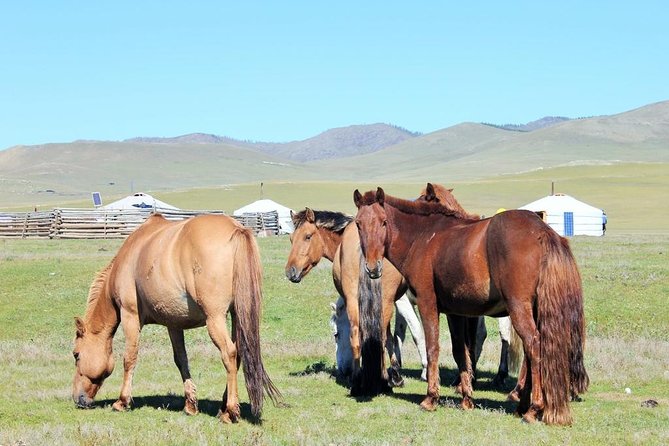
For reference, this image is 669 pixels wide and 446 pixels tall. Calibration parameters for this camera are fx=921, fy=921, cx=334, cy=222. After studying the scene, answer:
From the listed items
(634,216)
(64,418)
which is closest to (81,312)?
(64,418)

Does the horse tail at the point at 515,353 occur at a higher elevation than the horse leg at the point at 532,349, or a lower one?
lower

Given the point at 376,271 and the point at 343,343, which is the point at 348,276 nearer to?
the point at 343,343

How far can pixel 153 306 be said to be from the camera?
9.66m

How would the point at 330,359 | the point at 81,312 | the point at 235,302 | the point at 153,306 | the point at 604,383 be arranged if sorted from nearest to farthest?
the point at 235,302 < the point at 153,306 < the point at 604,383 < the point at 330,359 < the point at 81,312

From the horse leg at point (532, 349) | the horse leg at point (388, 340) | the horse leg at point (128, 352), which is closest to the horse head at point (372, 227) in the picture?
the horse leg at point (388, 340)

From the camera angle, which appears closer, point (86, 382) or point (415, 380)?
point (86, 382)

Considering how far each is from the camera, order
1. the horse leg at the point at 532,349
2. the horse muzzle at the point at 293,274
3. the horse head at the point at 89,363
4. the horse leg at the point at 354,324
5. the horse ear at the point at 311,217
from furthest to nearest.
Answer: the horse ear at the point at 311,217 → the horse muzzle at the point at 293,274 → the horse leg at the point at 354,324 → the horse head at the point at 89,363 → the horse leg at the point at 532,349

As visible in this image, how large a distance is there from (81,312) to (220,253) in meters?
11.2

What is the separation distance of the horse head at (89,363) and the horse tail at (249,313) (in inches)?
83.8

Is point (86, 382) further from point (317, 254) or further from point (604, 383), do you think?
point (604, 383)

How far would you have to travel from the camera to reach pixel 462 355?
10.2 meters

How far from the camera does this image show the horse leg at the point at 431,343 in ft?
32.2

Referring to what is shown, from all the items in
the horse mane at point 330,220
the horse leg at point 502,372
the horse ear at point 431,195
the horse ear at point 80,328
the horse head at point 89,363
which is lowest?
the horse leg at point 502,372

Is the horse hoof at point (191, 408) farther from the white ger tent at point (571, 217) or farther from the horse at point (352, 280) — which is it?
the white ger tent at point (571, 217)
